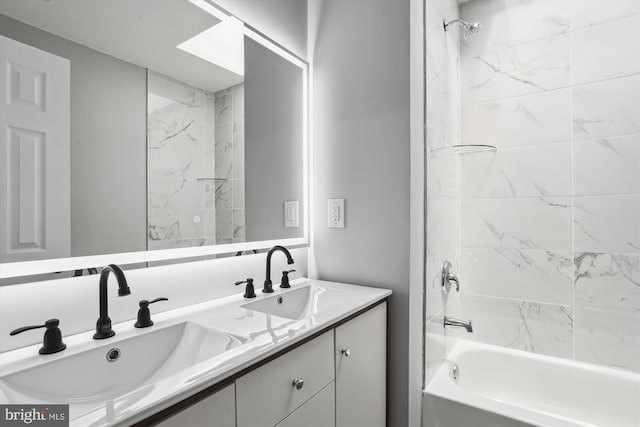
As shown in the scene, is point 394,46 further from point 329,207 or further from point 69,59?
point 69,59

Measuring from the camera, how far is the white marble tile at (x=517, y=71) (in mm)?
1821

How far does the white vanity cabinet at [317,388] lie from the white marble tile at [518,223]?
3.45 feet

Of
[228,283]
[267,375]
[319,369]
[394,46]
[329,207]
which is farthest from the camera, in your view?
[329,207]

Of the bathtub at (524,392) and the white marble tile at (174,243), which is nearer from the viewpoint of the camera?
the white marble tile at (174,243)

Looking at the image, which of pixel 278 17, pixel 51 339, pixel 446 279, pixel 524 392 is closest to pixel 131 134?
pixel 51 339

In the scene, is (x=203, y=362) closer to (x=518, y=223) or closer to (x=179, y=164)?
(x=179, y=164)

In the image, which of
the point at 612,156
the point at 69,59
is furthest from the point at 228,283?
the point at 612,156

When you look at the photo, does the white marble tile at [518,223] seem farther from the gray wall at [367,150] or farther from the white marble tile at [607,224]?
the gray wall at [367,150]

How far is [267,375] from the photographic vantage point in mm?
791

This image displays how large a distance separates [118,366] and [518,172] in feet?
6.89

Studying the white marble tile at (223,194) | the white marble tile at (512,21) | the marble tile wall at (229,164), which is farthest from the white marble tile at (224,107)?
the white marble tile at (512,21)

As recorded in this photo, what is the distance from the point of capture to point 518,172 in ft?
6.35

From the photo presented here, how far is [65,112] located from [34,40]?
0.57 ft

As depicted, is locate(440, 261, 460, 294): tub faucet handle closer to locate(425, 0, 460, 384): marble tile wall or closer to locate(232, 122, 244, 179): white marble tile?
locate(425, 0, 460, 384): marble tile wall
